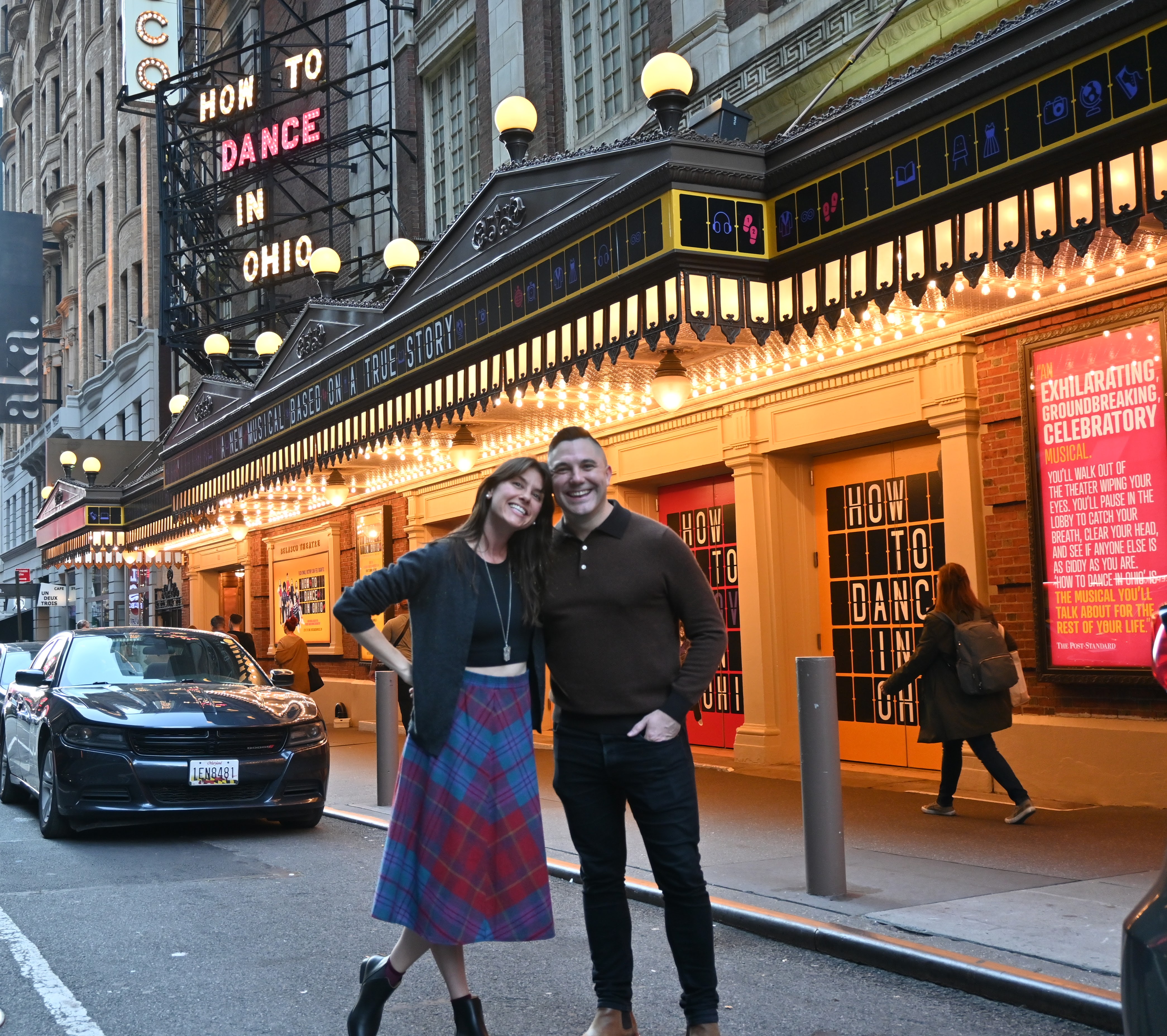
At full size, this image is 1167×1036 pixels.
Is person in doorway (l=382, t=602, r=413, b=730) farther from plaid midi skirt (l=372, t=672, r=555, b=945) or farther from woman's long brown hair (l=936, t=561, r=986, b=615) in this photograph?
plaid midi skirt (l=372, t=672, r=555, b=945)

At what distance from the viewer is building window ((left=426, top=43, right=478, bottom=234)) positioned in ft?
64.4

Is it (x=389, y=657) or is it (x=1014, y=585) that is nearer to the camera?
(x=389, y=657)

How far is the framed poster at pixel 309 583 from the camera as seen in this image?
2209 cm

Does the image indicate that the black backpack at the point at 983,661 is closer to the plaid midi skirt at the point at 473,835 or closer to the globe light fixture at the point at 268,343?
the plaid midi skirt at the point at 473,835

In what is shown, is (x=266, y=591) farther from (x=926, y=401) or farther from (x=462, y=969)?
(x=462, y=969)

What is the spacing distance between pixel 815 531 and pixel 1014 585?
2.80 m

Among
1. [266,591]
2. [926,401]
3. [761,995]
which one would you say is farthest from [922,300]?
[266,591]

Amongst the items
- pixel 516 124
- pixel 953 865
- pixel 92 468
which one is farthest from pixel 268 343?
pixel 953 865

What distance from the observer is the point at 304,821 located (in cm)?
987

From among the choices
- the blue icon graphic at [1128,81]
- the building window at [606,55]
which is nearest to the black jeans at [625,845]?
the blue icon graphic at [1128,81]

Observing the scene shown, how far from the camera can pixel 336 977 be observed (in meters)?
5.51

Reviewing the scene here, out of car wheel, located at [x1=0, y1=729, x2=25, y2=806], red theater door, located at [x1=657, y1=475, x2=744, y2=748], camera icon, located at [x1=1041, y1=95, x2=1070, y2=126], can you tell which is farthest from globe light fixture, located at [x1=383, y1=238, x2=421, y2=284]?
camera icon, located at [x1=1041, y1=95, x2=1070, y2=126]

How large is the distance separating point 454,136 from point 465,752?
1761 cm

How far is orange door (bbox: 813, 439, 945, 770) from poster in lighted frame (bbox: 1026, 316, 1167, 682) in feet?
4.28
